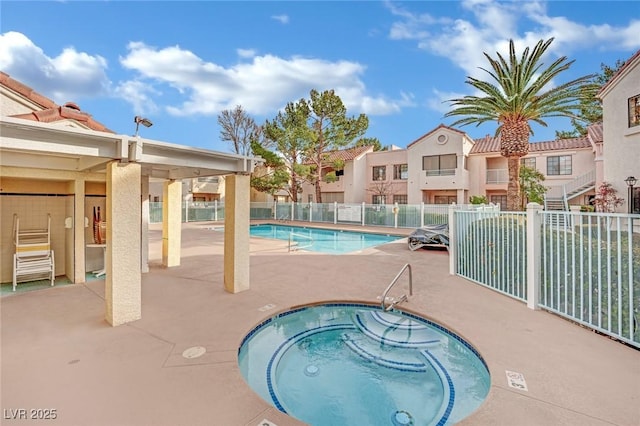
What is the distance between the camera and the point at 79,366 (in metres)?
3.57

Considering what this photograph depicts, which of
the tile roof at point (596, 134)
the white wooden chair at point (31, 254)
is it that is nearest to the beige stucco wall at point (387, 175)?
the tile roof at point (596, 134)

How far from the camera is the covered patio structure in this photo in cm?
432

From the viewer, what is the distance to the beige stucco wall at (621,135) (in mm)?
13047

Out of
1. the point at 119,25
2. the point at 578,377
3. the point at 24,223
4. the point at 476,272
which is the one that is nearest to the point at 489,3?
the point at 476,272

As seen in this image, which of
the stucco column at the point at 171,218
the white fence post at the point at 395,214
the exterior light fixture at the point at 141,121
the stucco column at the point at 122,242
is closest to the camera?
the stucco column at the point at 122,242

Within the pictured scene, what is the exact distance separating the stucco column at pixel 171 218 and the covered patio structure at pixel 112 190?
0.03 metres

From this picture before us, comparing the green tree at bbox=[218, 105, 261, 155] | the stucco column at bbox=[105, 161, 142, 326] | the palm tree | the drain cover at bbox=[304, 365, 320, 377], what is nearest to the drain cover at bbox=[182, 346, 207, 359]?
the drain cover at bbox=[304, 365, 320, 377]

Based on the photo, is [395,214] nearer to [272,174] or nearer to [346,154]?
[346,154]

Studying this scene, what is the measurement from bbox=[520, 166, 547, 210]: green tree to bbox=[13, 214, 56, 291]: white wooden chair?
26000mm

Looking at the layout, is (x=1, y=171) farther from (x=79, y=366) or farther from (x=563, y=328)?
(x=563, y=328)

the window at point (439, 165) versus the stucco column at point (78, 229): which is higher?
the window at point (439, 165)

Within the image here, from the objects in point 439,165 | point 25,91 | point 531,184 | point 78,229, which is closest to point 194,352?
point 78,229

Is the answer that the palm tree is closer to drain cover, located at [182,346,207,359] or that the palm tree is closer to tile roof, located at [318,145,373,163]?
tile roof, located at [318,145,373,163]

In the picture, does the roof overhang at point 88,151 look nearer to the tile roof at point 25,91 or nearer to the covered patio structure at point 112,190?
the covered patio structure at point 112,190
